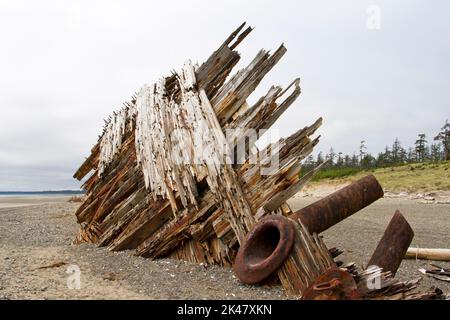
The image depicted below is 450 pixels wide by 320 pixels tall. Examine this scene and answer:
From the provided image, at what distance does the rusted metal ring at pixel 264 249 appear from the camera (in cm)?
488

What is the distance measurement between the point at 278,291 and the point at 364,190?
2179mm

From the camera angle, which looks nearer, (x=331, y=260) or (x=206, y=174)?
(x=331, y=260)

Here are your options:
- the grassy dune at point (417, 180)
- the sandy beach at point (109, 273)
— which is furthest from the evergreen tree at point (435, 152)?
the sandy beach at point (109, 273)

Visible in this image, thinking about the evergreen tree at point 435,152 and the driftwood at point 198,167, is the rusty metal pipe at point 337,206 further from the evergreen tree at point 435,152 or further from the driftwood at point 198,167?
the evergreen tree at point 435,152

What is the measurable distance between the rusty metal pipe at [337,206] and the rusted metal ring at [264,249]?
409 millimetres

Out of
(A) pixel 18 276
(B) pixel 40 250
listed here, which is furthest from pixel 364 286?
(B) pixel 40 250

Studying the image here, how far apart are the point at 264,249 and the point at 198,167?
1921mm

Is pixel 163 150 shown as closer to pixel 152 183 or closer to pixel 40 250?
pixel 152 183

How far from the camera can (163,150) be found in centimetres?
721

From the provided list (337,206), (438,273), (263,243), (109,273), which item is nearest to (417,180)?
(438,273)

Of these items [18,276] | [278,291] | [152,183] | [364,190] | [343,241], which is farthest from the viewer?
[343,241]

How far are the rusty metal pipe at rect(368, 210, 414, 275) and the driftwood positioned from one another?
1208 mm

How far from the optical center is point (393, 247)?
562cm

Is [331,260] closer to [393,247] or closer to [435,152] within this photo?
Answer: [393,247]
